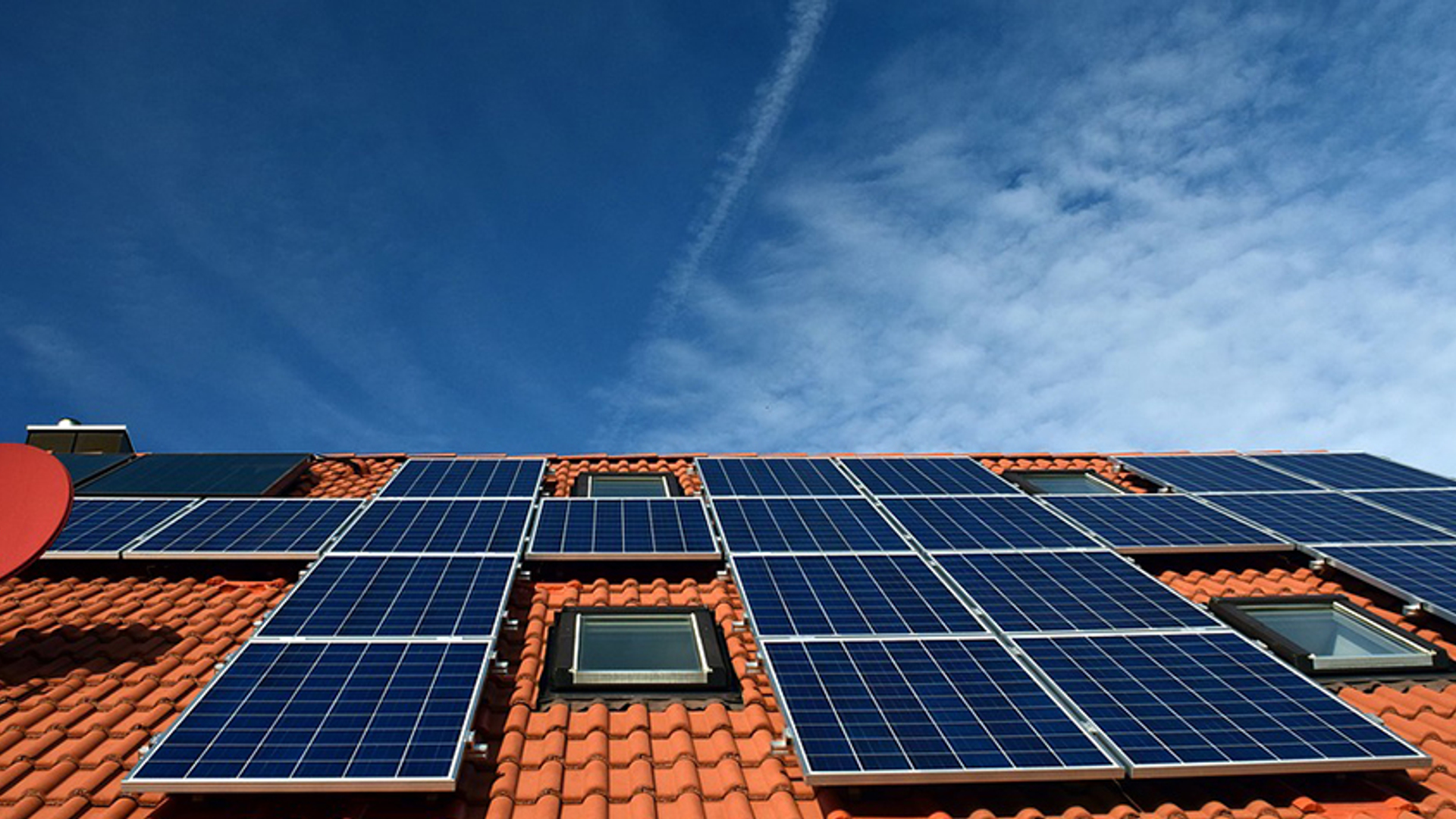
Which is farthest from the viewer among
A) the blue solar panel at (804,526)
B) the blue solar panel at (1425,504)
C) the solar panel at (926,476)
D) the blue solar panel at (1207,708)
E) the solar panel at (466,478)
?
the solar panel at (926,476)

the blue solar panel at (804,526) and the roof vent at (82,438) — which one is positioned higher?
the roof vent at (82,438)

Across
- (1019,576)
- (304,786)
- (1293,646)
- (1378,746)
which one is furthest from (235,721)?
(1293,646)

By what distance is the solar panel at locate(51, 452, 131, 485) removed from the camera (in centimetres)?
1195

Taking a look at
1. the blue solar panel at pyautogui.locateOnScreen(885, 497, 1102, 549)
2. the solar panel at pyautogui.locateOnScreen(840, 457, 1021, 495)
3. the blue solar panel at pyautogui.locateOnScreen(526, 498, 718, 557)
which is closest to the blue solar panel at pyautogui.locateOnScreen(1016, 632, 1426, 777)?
the blue solar panel at pyautogui.locateOnScreen(885, 497, 1102, 549)

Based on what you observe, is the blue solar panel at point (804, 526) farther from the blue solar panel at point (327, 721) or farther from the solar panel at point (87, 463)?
the solar panel at point (87, 463)

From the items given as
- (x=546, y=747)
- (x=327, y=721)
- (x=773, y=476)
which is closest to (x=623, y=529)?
(x=773, y=476)

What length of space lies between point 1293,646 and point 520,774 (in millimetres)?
7669

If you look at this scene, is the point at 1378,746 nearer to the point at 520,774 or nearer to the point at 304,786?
the point at 520,774

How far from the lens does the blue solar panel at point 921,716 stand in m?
5.17

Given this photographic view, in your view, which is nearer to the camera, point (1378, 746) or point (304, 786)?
point (304, 786)

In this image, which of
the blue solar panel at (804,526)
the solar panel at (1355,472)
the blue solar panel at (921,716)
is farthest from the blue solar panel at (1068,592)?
the solar panel at (1355,472)

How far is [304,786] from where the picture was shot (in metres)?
4.77

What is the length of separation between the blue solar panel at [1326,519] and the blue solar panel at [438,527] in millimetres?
10619

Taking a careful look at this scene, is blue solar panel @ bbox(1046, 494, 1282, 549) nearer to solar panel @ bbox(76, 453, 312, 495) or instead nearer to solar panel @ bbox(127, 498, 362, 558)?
solar panel @ bbox(127, 498, 362, 558)
